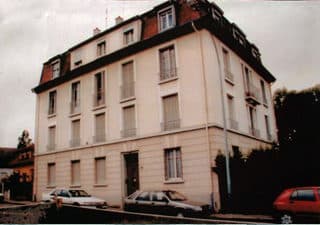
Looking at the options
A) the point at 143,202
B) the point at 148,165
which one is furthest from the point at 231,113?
the point at 143,202

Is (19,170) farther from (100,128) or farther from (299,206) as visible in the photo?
(299,206)

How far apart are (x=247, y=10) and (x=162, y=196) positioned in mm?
5884

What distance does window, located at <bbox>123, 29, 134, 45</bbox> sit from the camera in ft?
53.7

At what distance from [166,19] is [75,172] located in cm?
873

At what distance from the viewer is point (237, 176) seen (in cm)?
1201

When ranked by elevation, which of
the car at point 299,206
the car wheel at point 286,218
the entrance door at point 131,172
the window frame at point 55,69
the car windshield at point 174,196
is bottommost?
the car wheel at point 286,218

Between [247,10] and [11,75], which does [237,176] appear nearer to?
[247,10]

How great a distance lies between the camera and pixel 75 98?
18.6 metres

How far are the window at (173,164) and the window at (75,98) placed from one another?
6.43 metres

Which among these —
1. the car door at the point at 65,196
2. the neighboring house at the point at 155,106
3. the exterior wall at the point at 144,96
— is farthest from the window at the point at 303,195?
the car door at the point at 65,196

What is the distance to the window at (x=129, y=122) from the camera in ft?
50.1

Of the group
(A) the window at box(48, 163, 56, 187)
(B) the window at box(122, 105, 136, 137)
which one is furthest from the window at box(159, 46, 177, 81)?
(A) the window at box(48, 163, 56, 187)

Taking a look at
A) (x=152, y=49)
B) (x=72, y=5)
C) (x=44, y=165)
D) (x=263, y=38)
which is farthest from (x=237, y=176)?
(x=44, y=165)

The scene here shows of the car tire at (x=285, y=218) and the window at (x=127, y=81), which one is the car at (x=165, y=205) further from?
the window at (x=127, y=81)
